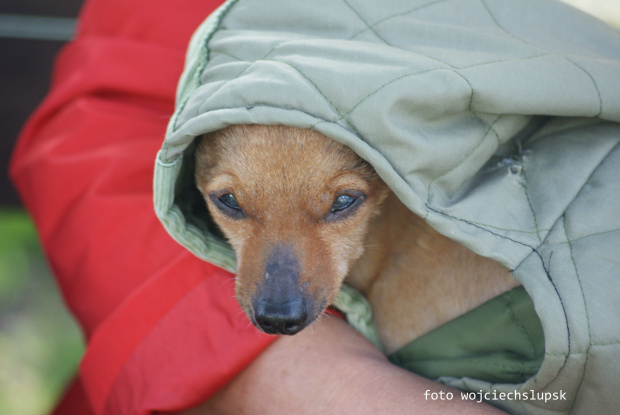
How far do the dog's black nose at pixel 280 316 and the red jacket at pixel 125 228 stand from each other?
78 millimetres

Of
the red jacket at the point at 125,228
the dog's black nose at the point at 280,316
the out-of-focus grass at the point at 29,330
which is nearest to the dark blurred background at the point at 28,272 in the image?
the out-of-focus grass at the point at 29,330

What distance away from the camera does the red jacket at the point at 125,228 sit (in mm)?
1499

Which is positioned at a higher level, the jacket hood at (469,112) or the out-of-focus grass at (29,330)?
the jacket hood at (469,112)

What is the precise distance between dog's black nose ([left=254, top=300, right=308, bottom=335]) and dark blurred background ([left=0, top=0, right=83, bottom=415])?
1981mm

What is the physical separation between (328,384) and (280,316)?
219 mm

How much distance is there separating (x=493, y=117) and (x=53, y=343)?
2819mm

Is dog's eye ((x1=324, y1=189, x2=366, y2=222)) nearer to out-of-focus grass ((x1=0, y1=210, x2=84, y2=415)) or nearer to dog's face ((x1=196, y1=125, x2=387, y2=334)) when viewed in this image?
dog's face ((x1=196, y1=125, x2=387, y2=334))

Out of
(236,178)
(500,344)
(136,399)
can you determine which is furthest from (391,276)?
(136,399)

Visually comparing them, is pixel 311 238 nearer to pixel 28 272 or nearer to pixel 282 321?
pixel 282 321

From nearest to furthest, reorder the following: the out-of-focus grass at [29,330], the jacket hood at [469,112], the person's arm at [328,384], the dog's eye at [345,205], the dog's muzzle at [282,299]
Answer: the jacket hood at [469,112]
the person's arm at [328,384]
the dog's muzzle at [282,299]
the dog's eye at [345,205]
the out-of-focus grass at [29,330]

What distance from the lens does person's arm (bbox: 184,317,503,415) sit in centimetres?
133

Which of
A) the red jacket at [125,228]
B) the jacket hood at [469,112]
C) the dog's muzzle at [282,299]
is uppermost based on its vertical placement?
the jacket hood at [469,112]

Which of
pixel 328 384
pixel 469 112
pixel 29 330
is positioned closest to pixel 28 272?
pixel 29 330

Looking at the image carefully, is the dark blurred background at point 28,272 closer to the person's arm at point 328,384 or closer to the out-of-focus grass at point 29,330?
the out-of-focus grass at point 29,330
